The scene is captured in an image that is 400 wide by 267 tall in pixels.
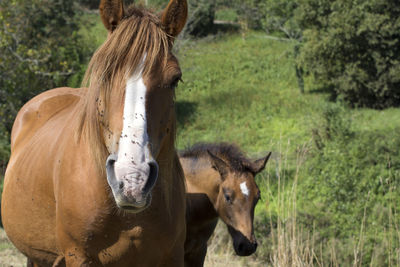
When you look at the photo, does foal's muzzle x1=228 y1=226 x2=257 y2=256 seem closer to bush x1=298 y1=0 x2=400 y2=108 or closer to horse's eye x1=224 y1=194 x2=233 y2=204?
horse's eye x1=224 y1=194 x2=233 y2=204

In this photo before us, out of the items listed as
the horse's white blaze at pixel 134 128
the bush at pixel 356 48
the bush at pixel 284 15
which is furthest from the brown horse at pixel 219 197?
the bush at pixel 284 15

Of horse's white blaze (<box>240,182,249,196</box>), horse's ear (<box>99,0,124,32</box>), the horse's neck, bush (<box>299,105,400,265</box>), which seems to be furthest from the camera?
bush (<box>299,105,400,265</box>)

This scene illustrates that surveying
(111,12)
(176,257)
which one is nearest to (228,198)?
(176,257)

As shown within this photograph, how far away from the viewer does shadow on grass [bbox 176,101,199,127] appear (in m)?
27.4

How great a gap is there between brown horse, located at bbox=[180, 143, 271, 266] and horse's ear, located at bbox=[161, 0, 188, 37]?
2887mm

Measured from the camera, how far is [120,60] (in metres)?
2.17

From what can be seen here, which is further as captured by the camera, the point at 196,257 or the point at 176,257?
the point at 196,257

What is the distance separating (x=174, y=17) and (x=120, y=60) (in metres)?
0.40

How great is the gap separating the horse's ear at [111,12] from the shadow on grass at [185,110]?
79.9ft

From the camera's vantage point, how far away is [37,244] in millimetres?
3010

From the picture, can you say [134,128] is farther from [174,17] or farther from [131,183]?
[174,17]

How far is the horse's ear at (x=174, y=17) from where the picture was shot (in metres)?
2.38

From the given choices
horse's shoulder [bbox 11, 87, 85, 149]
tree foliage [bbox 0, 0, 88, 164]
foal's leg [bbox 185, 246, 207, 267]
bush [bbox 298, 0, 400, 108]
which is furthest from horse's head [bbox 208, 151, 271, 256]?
bush [bbox 298, 0, 400, 108]

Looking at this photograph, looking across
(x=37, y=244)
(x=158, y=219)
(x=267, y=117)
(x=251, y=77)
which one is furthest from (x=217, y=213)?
(x=251, y=77)
